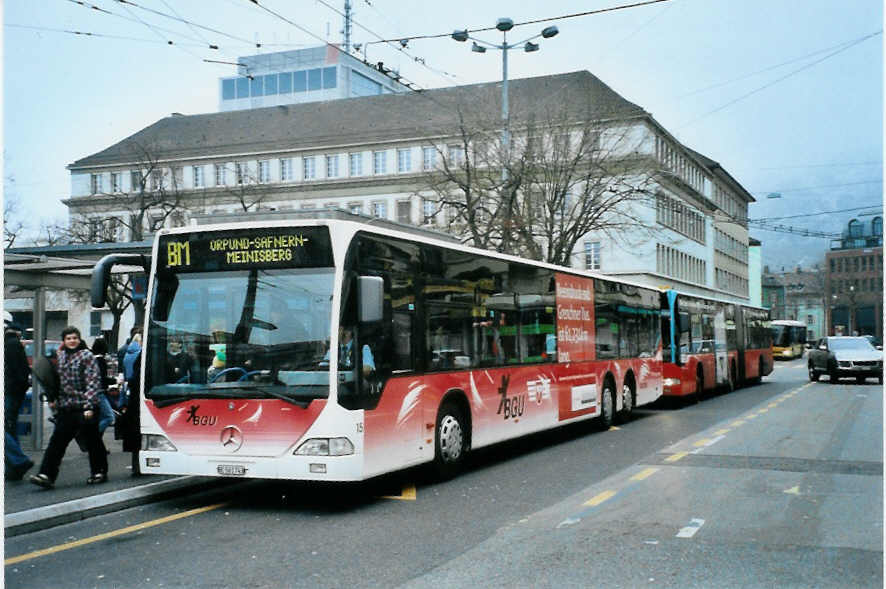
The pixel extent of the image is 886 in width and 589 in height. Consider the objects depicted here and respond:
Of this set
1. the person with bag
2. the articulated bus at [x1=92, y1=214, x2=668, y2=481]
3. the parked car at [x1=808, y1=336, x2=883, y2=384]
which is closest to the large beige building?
the parked car at [x1=808, y1=336, x2=883, y2=384]

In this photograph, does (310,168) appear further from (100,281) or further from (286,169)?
(100,281)

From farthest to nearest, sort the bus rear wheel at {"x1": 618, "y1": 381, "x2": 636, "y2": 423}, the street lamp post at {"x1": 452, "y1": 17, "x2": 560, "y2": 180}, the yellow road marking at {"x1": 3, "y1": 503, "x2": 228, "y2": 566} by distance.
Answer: the street lamp post at {"x1": 452, "y1": 17, "x2": 560, "y2": 180} → the bus rear wheel at {"x1": 618, "y1": 381, "x2": 636, "y2": 423} → the yellow road marking at {"x1": 3, "y1": 503, "x2": 228, "y2": 566}

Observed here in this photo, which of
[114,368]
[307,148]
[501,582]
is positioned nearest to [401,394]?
[501,582]

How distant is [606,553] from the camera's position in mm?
7551

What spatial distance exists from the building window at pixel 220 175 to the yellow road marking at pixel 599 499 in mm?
73041

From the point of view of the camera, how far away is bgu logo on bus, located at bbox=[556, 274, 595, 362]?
53.4 ft

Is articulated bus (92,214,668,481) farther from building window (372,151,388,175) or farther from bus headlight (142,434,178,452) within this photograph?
building window (372,151,388,175)

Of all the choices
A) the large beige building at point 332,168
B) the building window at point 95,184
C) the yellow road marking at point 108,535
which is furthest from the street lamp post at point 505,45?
the building window at point 95,184

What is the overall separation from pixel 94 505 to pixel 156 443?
85 centimetres

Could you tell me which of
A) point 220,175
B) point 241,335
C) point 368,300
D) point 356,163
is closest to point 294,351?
point 241,335

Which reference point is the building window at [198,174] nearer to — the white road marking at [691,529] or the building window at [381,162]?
the building window at [381,162]

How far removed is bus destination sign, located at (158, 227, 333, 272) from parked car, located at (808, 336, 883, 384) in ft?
99.5

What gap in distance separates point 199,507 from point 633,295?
13.2 metres

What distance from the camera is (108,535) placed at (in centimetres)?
863
